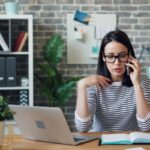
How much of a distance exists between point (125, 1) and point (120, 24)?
0.96 feet

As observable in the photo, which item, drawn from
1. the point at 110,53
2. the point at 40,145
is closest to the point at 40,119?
the point at 40,145

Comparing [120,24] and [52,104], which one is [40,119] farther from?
[120,24]

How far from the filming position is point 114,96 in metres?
2.37

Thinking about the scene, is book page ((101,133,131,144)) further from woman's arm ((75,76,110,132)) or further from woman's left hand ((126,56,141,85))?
woman's left hand ((126,56,141,85))

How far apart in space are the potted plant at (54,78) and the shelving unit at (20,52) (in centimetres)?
19

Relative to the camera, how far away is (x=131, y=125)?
2338 millimetres

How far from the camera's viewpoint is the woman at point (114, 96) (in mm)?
2230

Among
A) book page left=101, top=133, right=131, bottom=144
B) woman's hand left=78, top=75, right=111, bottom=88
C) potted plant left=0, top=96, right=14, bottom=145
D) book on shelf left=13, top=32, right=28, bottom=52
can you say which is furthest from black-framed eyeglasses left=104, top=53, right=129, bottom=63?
book on shelf left=13, top=32, right=28, bottom=52

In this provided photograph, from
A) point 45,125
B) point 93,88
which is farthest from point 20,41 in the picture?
point 45,125

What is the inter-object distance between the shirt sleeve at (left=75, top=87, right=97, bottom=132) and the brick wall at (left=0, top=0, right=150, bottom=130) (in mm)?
1944

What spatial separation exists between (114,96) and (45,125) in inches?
27.7

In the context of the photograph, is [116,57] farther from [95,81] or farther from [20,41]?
[20,41]

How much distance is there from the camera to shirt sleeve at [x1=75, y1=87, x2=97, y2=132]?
7.27ft

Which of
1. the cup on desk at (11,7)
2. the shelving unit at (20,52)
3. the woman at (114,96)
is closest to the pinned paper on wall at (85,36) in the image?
the shelving unit at (20,52)
